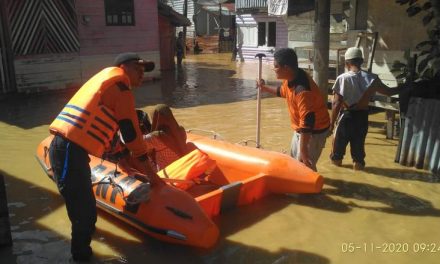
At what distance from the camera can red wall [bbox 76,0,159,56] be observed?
1441 cm

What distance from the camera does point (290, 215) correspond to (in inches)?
203

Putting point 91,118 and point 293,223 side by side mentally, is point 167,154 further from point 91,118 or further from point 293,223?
point 91,118

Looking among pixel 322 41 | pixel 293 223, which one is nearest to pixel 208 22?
pixel 322 41

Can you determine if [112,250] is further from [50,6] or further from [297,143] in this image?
[50,6]

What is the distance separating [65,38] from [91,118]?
1132 cm

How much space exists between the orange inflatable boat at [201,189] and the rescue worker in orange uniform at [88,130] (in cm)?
57

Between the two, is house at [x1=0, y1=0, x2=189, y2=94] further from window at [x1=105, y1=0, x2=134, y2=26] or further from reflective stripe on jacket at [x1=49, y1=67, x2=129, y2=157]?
reflective stripe on jacket at [x1=49, y1=67, x2=129, y2=157]

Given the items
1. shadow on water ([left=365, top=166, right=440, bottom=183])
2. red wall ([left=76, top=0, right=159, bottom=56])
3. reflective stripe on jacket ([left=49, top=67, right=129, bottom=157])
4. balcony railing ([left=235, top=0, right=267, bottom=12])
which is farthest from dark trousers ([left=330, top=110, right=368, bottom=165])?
balcony railing ([left=235, top=0, right=267, bottom=12])

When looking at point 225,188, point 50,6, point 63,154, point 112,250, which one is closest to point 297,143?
point 225,188

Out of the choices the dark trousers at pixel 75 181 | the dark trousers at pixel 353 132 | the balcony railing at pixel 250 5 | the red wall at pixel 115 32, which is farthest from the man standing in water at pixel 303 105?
the balcony railing at pixel 250 5

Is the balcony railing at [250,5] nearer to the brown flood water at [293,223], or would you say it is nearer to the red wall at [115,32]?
the red wall at [115,32]

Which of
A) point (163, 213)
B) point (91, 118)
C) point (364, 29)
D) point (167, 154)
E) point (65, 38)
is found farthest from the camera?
point (65, 38)

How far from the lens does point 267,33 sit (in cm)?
2289

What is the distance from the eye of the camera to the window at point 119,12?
1494cm
